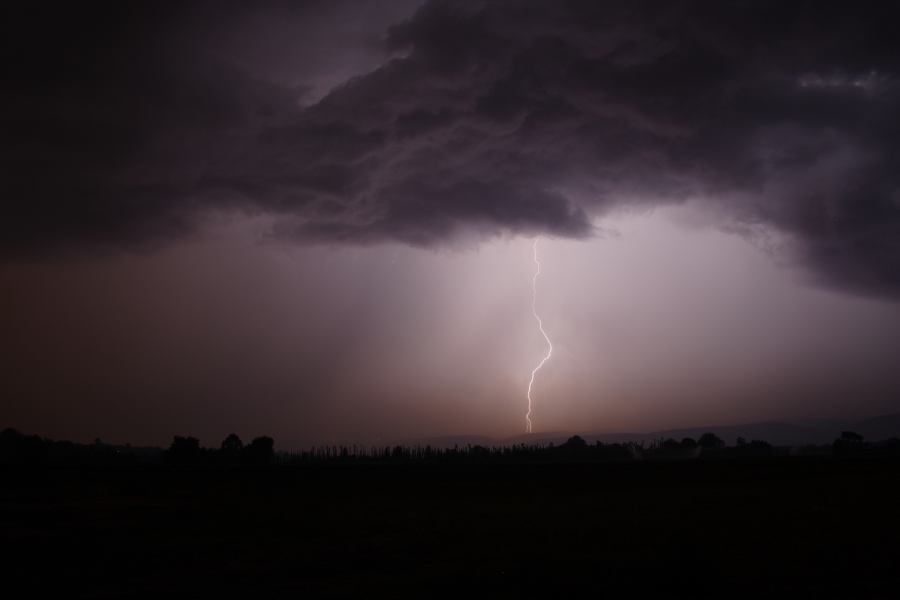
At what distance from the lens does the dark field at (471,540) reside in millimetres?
17047

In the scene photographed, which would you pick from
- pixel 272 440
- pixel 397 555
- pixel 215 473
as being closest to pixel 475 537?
pixel 397 555

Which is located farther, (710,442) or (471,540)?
(710,442)

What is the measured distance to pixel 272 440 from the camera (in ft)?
347

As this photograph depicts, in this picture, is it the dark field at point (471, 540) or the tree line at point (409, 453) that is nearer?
the dark field at point (471, 540)

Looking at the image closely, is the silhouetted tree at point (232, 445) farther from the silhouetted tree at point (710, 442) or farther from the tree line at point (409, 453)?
the silhouetted tree at point (710, 442)

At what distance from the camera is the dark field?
17047 millimetres

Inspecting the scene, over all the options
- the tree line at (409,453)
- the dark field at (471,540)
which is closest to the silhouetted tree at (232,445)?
the tree line at (409,453)

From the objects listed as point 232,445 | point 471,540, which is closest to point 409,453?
point 232,445

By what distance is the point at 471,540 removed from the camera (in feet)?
74.9

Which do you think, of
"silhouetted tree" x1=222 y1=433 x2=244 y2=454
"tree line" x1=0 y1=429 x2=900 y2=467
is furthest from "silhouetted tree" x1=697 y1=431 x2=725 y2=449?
"silhouetted tree" x1=222 y1=433 x2=244 y2=454

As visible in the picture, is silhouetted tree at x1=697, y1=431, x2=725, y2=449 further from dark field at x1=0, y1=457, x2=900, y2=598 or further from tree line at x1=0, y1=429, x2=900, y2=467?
dark field at x1=0, y1=457, x2=900, y2=598

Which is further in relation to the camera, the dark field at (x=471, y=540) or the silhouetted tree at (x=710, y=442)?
the silhouetted tree at (x=710, y=442)

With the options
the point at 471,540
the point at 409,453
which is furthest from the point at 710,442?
the point at 471,540

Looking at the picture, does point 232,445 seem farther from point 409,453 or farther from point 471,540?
point 471,540
